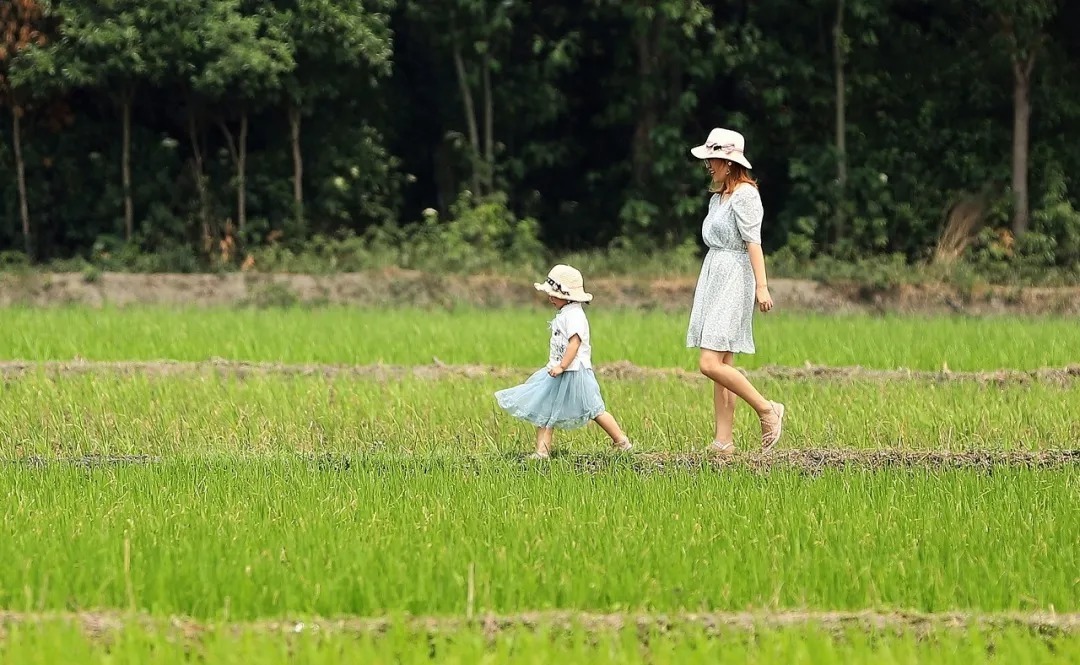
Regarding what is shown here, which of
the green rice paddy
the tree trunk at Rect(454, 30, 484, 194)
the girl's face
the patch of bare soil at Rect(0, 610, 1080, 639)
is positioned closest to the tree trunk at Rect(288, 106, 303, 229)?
the tree trunk at Rect(454, 30, 484, 194)

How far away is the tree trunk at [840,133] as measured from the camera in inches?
706

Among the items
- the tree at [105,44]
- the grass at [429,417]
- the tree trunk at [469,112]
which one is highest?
the tree at [105,44]

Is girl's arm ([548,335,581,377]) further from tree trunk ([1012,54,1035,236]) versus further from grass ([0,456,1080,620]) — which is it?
tree trunk ([1012,54,1035,236])

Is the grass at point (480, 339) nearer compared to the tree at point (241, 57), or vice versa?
the grass at point (480, 339)

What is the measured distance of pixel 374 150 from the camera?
61.5 ft

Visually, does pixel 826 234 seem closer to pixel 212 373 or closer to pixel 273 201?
pixel 273 201

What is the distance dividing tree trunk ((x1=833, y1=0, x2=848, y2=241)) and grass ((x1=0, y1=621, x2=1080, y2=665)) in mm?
13792

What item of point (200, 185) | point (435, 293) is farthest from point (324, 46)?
point (435, 293)

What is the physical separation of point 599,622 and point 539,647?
31cm

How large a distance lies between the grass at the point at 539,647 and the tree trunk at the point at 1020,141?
1366 cm

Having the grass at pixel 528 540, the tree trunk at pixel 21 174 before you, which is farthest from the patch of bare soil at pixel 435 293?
the grass at pixel 528 540

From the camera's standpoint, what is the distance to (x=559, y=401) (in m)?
7.37

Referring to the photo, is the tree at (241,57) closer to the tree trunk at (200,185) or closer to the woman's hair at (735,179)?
the tree trunk at (200,185)

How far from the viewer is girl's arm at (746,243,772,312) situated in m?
6.99
